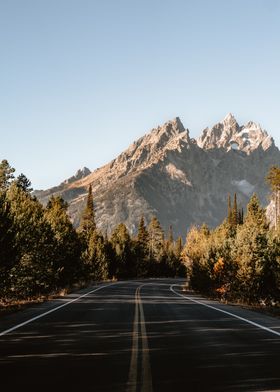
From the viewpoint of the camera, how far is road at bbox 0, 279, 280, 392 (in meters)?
7.36

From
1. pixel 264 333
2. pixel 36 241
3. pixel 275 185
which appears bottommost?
pixel 264 333

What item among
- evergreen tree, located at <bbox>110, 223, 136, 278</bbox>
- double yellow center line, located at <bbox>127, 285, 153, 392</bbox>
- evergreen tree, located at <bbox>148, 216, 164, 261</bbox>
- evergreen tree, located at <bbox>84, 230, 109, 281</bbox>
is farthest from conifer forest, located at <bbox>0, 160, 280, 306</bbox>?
evergreen tree, located at <bbox>148, 216, 164, 261</bbox>

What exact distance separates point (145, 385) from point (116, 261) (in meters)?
95.6

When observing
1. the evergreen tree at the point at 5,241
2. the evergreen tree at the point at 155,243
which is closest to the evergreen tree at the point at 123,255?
the evergreen tree at the point at 155,243

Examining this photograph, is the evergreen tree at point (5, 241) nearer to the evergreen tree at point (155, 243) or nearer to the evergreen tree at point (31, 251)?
the evergreen tree at point (31, 251)

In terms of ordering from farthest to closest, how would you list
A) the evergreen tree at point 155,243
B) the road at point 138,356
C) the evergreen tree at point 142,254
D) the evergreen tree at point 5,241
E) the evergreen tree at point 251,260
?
the evergreen tree at point 155,243
the evergreen tree at point 142,254
the evergreen tree at point 251,260
the evergreen tree at point 5,241
the road at point 138,356

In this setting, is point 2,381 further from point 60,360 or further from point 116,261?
point 116,261

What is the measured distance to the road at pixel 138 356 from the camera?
736 centimetres

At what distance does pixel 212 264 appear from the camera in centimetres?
4650

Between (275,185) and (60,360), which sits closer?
(60,360)

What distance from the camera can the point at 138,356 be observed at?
32.0ft

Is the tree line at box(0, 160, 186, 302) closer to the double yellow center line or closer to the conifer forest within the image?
the conifer forest

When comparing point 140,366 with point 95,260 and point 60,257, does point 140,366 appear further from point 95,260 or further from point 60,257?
point 95,260

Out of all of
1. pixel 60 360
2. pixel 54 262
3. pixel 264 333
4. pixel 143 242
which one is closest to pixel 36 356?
pixel 60 360
